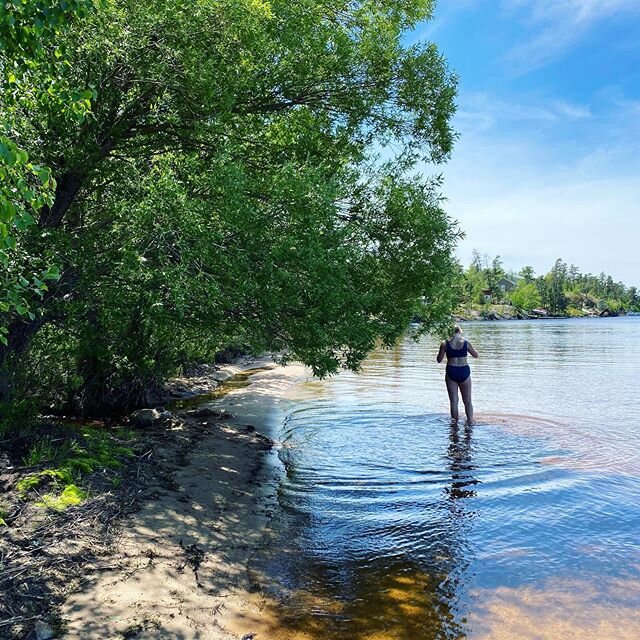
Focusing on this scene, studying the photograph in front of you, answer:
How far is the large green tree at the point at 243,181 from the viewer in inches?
300

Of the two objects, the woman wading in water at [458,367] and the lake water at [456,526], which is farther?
the woman wading in water at [458,367]

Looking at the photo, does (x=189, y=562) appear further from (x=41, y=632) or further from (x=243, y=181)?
(x=243, y=181)

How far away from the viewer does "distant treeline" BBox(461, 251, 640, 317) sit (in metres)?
152

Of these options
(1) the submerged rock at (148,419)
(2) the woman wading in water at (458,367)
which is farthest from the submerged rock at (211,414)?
(2) the woman wading in water at (458,367)

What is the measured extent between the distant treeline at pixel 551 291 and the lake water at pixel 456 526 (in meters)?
123

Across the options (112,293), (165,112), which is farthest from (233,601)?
(165,112)

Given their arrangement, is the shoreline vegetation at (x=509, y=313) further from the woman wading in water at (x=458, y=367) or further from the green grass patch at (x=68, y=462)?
the green grass patch at (x=68, y=462)

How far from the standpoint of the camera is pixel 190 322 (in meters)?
9.46

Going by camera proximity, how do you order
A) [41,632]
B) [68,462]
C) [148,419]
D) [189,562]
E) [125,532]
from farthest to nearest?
[148,419], [68,462], [125,532], [189,562], [41,632]

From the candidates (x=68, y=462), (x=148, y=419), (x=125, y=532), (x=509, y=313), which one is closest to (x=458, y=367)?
(x=148, y=419)

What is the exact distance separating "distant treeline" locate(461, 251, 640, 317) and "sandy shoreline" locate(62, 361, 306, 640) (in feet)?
424

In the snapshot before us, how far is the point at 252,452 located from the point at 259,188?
540cm

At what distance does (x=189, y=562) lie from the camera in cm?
597

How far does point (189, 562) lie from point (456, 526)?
3788 mm
